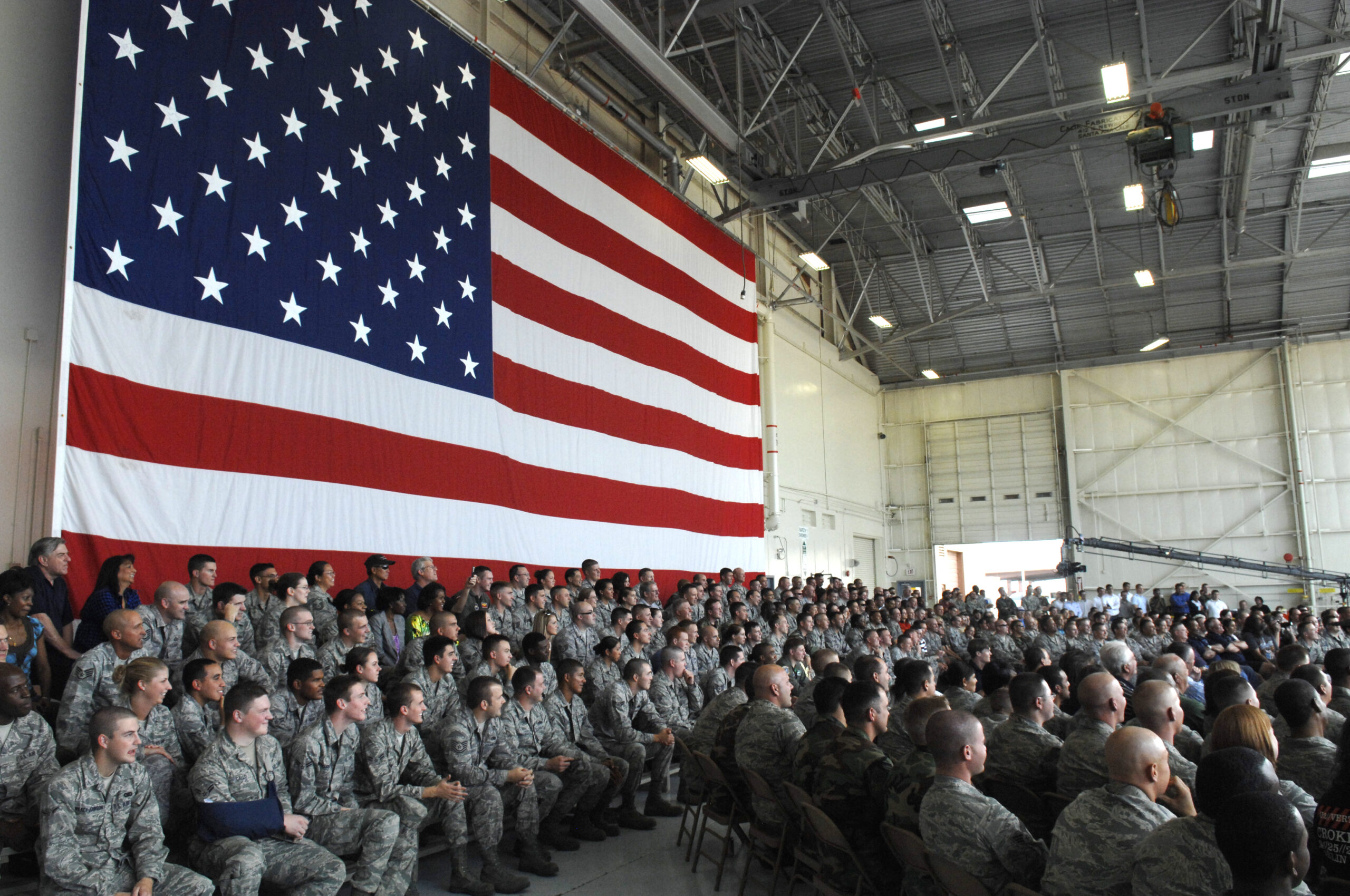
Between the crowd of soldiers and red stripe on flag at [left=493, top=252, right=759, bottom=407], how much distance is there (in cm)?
359

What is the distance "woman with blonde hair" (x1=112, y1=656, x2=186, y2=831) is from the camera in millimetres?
4062

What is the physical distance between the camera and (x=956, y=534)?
941 inches

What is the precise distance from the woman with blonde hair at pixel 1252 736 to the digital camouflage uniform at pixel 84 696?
181 inches

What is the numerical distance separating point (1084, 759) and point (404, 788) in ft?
10.5

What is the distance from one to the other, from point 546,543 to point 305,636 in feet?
14.9

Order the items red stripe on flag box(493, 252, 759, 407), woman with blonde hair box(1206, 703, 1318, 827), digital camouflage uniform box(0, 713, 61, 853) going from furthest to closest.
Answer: red stripe on flag box(493, 252, 759, 407)
digital camouflage uniform box(0, 713, 61, 853)
woman with blonde hair box(1206, 703, 1318, 827)

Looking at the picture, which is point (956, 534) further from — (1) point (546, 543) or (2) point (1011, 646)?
(1) point (546, 543)

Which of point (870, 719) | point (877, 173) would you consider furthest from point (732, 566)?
point (870, 719)

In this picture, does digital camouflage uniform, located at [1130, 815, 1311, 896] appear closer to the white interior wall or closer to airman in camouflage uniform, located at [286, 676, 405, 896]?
airman in camouflage uniform, located at [286, 676, 405, 896]

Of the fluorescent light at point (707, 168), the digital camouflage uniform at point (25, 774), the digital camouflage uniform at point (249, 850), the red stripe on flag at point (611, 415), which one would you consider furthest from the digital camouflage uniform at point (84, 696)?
the fluorescent light at point (707, 168)

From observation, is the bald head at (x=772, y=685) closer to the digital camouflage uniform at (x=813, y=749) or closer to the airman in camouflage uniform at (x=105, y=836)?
the digital camouflage uniform at (x=813, y=749)

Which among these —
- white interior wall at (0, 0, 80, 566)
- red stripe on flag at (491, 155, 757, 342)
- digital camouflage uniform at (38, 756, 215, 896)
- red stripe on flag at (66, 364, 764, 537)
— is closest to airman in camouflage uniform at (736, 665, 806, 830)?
digital camouflage uniform at (38, 756, 215, 896)

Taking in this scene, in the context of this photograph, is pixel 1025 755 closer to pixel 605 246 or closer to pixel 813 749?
pixel 813 749

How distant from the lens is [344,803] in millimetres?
4379
